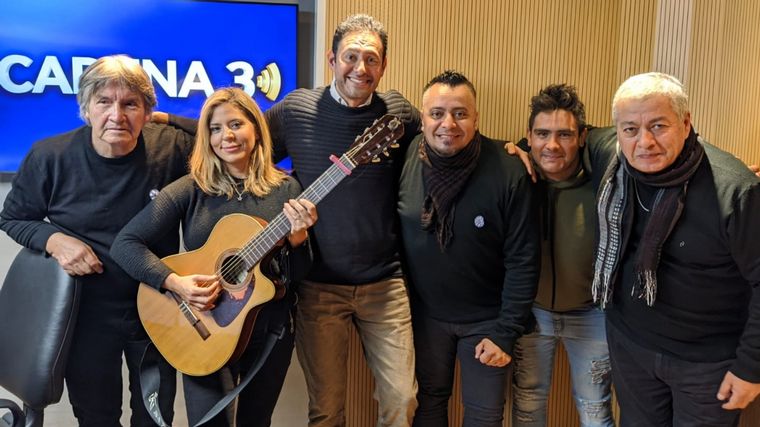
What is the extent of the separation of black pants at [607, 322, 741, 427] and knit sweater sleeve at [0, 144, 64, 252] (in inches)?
72.3

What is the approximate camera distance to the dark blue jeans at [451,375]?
214cm

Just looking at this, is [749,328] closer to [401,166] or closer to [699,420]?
[699,420]

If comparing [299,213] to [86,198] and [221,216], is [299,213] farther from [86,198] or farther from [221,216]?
[86,198]

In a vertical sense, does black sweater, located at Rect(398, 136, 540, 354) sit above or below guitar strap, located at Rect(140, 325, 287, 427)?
above

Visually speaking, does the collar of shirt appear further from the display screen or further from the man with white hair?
the man with white hair

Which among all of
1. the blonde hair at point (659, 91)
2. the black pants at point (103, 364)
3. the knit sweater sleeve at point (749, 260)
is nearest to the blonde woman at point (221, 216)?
the black pants at point (103, 364)

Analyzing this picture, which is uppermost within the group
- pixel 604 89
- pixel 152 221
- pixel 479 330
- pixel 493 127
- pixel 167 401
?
pixel 604 89

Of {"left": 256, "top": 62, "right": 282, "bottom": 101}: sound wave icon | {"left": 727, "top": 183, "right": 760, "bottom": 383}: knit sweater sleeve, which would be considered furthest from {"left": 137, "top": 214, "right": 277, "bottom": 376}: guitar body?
{"left": 727, "top": 183, "right": 760, "bottom": 383}: knit sweater sleeve

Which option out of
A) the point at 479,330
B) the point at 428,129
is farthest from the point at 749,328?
the point at 428,129

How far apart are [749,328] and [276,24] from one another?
76.8 inches

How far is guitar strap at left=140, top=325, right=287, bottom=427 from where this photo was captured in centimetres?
186

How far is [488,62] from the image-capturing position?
256cm

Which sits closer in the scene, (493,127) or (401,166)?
(401,166)

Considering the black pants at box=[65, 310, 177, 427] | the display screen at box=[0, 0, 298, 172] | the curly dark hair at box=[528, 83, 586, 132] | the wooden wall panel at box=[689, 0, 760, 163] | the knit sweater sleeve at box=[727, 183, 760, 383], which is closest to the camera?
the knit sweater sleeve at box=[727, 183, 760, 383]
